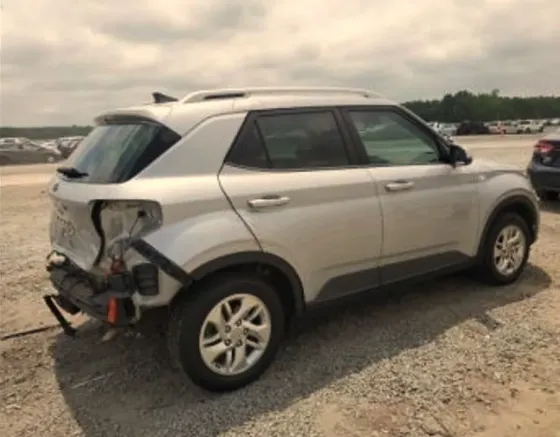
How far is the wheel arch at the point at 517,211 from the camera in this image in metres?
5.11

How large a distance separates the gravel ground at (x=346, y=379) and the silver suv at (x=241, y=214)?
310mm

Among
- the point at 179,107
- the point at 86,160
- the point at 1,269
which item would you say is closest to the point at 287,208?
the point at 179,107

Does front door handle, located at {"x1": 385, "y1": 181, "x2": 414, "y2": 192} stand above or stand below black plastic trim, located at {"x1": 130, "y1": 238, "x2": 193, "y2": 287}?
above

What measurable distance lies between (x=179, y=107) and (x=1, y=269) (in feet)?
12.9

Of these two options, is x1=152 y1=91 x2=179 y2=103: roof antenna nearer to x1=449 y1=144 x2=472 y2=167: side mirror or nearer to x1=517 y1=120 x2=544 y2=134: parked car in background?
x1=449 y1=144 x2=472 y2=167: side mirror

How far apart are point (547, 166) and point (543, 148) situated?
1.10 ft

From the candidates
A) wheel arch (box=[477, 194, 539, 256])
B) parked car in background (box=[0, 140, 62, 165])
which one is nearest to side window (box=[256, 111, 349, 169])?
wheel arch (box=[477, 194, 539, 256])

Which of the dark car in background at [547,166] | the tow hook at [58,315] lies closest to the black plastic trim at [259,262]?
the tow hook at [58,315]

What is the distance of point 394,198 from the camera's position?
436cm

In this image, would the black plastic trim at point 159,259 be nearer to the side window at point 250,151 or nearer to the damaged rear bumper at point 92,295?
the damaged rear bumper at point 92,295

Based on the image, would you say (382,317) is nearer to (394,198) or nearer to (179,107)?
(394,198)

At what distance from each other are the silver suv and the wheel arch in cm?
46

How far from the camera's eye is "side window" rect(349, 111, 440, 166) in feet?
14.4

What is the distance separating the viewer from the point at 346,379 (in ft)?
12.4
